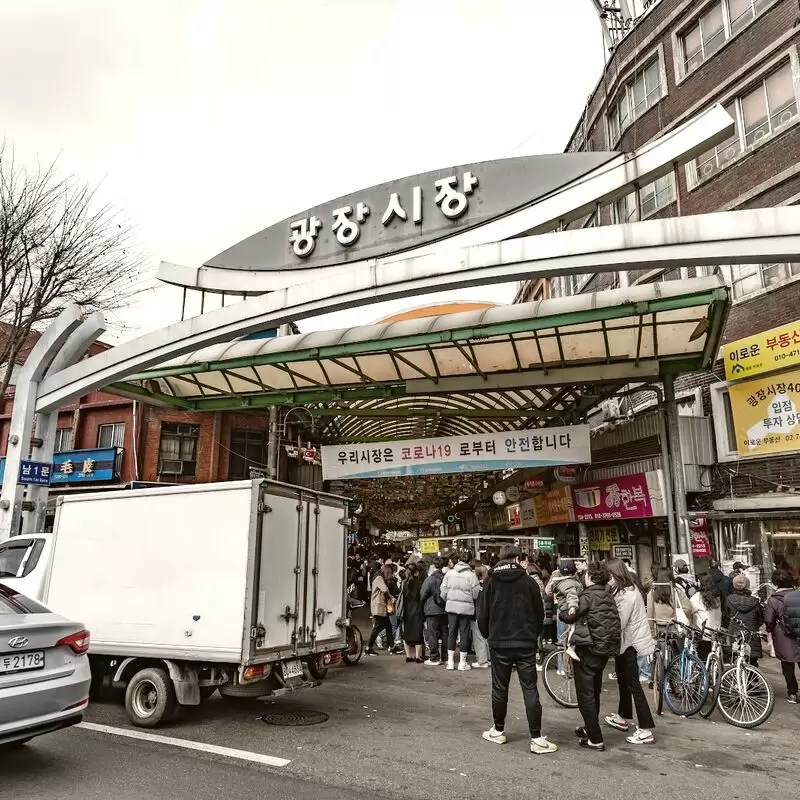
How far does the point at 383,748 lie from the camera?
20.2 feet

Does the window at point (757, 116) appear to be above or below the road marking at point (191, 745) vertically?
above

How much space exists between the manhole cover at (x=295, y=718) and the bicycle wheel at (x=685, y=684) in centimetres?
420

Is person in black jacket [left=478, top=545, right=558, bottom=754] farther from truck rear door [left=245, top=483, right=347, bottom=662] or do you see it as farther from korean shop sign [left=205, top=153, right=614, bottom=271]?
korean shop sign [left=205, top=153, right=614, bottom=271]

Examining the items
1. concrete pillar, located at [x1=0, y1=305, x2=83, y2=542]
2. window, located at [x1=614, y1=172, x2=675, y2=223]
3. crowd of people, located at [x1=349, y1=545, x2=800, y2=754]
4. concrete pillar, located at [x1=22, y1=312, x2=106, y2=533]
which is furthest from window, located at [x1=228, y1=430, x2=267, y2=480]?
window, located at [x1=614, y1=172, x2=675, y2=223]

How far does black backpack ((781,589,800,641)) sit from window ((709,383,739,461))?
6.39 meters

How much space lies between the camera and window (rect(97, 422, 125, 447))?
27.2 m

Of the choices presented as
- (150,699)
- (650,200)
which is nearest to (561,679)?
(150,699)

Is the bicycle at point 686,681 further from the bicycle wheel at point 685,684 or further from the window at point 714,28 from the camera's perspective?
the window at point 714,28

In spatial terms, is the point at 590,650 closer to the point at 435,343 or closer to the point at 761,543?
A: the point at 435,343

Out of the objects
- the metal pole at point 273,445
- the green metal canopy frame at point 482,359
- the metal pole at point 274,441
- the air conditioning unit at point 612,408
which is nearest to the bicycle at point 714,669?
the green metal canopy frame at point 482,359

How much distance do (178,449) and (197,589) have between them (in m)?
21.6

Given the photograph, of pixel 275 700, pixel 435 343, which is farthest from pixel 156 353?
pixel 275 700

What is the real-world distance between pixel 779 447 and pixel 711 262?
252 inches

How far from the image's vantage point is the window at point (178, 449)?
2689 cm
